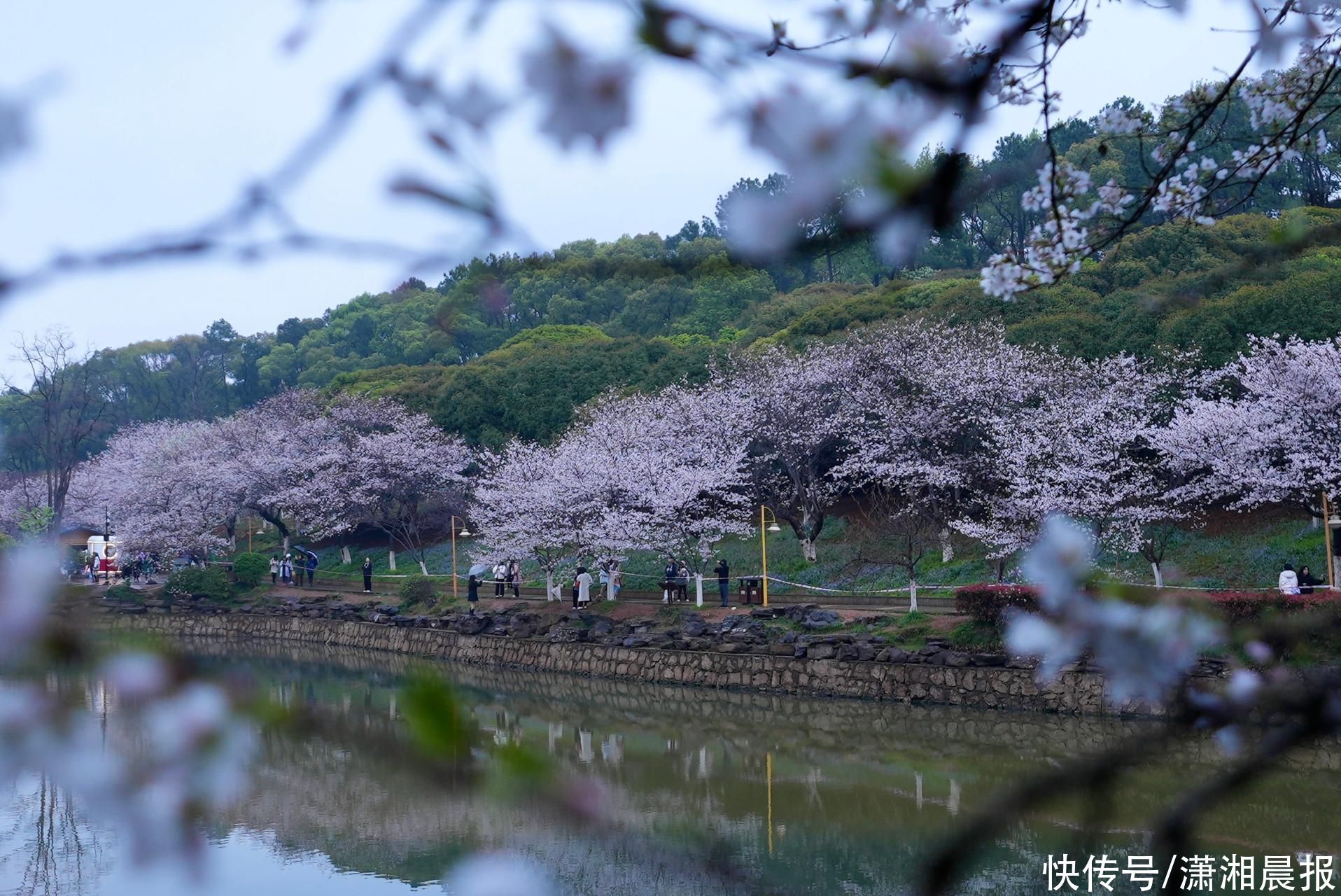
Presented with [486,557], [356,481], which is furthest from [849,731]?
[356,481]

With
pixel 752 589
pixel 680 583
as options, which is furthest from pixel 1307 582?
pixel 680 583

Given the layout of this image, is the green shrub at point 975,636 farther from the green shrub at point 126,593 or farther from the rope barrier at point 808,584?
the green shrub at point 126,593

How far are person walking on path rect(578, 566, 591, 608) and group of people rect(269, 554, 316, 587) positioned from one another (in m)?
9.95

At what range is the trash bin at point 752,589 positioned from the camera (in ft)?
61.7

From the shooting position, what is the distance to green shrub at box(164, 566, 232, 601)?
1011 inches

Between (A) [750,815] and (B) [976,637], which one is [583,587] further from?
(A) [750,815]

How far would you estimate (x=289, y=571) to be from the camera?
27250mm

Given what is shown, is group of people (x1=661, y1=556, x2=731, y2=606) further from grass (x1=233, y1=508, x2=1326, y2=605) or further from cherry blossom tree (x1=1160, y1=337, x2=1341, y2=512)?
cherry blossom tree (x1=1160, y1=337, x2=1341, y2=512)

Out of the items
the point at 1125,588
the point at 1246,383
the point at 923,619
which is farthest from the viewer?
the point at 1246,383

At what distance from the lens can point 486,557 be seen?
2159 cm

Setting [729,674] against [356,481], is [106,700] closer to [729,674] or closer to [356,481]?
[729,674]

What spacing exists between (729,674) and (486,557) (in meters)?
6.98

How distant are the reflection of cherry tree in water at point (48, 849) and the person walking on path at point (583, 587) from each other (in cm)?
995

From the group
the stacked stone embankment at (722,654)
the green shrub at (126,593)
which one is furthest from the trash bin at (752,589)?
the green shrub at (126,593)
